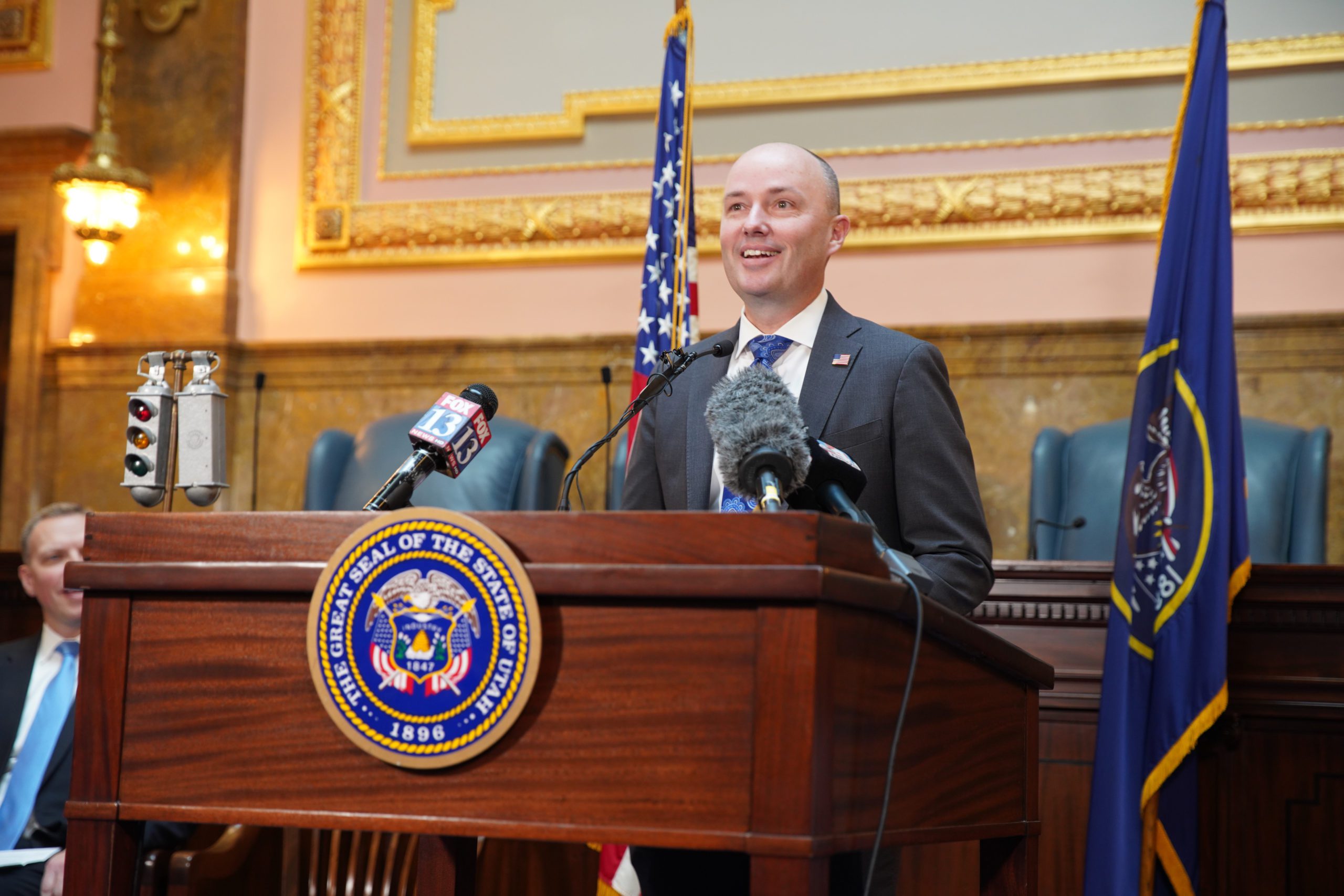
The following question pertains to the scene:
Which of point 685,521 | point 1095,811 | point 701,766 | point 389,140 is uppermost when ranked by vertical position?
point 389,140

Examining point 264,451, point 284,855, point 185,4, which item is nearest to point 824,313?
point 284,855

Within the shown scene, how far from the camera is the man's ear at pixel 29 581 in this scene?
3.24 meters

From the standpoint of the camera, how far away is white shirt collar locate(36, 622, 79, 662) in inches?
123

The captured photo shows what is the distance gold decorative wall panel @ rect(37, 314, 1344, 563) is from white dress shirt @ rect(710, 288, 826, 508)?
8.55 feet

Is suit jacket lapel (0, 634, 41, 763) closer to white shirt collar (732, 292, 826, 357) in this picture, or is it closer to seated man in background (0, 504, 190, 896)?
seated man in background (0, 504, 190, 896)

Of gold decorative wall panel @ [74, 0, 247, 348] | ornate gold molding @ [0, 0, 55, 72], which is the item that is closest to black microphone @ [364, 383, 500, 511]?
gold decorative wall panel @ [74, 0, 247, 348]

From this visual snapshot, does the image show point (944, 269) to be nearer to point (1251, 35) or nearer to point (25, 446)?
point (1251, 35)

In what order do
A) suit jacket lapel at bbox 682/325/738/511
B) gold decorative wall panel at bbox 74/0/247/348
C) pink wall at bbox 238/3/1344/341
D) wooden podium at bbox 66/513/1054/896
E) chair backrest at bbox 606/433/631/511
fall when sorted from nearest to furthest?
wooden podium at bbox 66/513/1054/896, suit jacket lapel at bbox 682/325/738/511, chair backrest at bbox 606/433/631/511, pink wall at bbox 238/3/1344/341, gold decorative wall panel at bbox 74/0/247/348

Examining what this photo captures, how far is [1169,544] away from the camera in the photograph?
9.99ft

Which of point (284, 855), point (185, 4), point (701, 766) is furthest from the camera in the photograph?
point (185, 4)

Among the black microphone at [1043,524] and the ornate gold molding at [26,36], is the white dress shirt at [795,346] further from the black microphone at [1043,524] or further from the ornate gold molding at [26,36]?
the ornate gold molding at [26,36]

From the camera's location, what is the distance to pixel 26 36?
5.85 m

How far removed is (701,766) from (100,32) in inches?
219

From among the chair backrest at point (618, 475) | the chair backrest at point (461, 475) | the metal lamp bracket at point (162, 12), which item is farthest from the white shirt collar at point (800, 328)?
the metal lamp bracket at point (162, 12)
